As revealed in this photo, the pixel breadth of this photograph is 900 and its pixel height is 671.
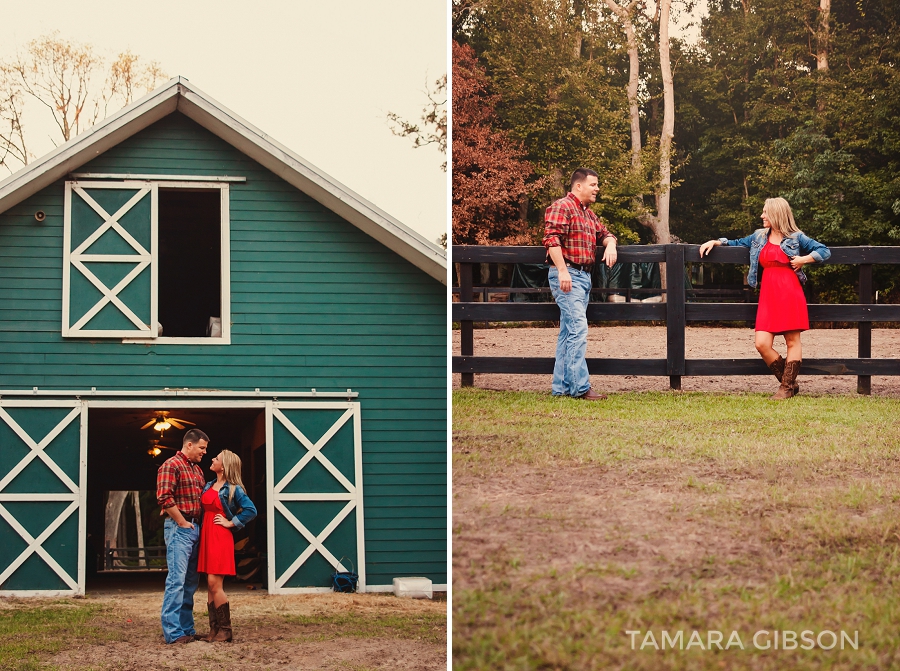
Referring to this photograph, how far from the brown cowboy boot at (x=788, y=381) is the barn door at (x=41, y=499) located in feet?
17.9

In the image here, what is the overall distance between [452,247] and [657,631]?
2.23 metres

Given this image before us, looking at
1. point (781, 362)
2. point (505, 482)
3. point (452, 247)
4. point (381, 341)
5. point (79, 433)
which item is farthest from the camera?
point (381, 341)

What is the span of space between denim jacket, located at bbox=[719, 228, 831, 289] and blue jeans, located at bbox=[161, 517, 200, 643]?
3.77 meters

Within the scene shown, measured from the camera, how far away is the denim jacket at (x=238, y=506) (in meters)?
5.95

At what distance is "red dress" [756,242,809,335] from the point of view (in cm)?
515

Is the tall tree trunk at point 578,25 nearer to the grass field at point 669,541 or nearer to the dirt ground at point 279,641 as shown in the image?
the grass field at point 669,541

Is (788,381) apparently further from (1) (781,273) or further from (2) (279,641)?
(2) (279,641)

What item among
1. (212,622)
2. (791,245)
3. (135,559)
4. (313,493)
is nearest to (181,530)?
(212,622)

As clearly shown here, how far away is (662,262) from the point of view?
5281 mm

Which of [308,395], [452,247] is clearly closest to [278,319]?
[308,395]

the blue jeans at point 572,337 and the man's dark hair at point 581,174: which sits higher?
the man's dark hair at point 581,174

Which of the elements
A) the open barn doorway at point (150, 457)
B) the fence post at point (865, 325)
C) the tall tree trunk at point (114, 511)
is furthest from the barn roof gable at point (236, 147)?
the tall tree trunk at point (114, 511)

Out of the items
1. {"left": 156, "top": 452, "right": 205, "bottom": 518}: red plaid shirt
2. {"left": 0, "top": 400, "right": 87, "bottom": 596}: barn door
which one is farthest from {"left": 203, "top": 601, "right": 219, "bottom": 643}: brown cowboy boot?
{"left": 0, "top": 400, "right": 87, "bottom": 596}: barn door

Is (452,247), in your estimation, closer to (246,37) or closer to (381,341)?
(381,341)
